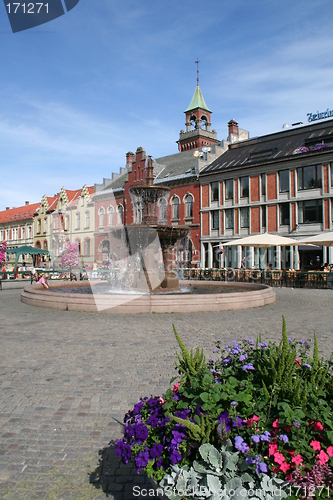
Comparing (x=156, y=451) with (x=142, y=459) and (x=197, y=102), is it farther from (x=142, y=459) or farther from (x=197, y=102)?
(x=197, y=102)

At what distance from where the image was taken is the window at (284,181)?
34094 mm

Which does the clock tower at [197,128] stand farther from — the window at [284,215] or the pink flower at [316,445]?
the pink flower at [316,445]

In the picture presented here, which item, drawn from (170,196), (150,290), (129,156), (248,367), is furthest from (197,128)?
(248,367)

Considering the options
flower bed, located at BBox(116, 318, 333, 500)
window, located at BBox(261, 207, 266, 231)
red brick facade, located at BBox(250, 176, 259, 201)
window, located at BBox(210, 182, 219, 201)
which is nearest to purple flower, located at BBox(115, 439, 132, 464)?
flower bed, located at BBox(116, 318, 333, 500)

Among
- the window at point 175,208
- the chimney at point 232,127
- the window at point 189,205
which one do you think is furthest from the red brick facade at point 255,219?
the chimney at point 232,127

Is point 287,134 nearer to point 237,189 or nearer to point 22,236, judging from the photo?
point 237,189

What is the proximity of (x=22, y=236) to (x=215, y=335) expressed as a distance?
69223mm

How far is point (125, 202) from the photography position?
2036 inches

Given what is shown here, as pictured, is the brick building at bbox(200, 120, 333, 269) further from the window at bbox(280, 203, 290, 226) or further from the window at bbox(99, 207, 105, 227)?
the window at bbox(99, 207, 105, 227)

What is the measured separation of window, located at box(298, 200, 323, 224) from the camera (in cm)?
3195

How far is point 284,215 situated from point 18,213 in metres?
56.7

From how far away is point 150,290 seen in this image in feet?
50.9

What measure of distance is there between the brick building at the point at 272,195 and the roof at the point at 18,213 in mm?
40846

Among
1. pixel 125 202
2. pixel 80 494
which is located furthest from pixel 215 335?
pixel 125 202
